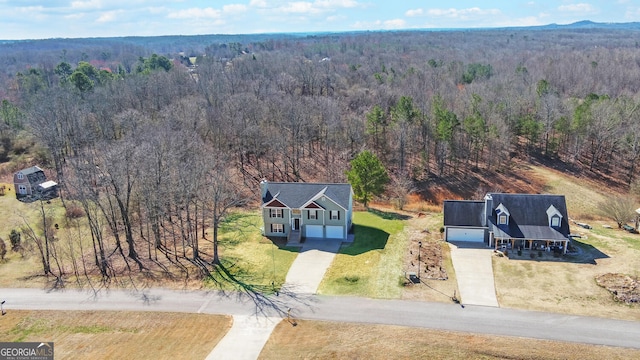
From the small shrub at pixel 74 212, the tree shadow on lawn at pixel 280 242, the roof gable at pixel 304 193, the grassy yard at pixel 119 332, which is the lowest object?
the grassy yard at pixel 119 332

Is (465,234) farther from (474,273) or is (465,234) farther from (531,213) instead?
(474,273)

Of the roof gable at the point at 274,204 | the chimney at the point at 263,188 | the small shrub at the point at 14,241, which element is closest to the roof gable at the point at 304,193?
the chimney at the point at 263,188

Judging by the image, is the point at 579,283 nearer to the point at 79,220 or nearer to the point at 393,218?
the point at 393,218

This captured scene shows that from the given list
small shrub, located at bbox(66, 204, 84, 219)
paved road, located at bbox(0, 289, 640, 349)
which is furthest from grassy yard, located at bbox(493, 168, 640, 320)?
small shrub, located at bbox(66, 204, 84, 219)

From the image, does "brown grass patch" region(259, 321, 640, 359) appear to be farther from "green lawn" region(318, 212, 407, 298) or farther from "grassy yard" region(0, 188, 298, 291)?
"grassy yard" region(0, 188, 298, 291)

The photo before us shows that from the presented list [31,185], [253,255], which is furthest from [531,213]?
[31,185]

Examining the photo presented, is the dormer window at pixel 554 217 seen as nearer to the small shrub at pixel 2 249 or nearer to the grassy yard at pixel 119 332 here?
the grassy yard at pixel 119 332
